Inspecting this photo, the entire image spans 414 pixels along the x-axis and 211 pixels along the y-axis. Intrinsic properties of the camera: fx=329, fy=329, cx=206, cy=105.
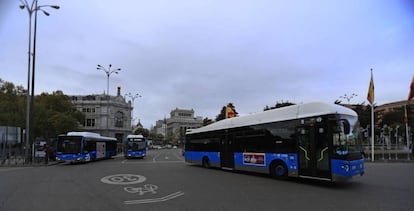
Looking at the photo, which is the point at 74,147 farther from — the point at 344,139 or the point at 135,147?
the point at 344,139

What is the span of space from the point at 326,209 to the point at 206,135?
1494 cm

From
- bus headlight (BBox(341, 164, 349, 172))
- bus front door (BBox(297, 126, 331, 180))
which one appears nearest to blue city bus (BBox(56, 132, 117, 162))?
bus front door (BBox(297, 126, 331, 180))

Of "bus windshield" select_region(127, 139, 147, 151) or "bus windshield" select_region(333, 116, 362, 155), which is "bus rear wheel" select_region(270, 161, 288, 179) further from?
"bus windshield" select_region(127, 139, 147, 151)

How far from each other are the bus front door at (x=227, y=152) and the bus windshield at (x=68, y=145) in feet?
49.0

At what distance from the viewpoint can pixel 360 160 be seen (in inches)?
556

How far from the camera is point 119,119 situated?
330 ft

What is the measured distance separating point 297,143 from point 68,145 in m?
22.1

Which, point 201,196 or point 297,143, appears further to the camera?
point 297,143

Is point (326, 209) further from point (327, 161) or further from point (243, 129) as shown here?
point (243, 129)

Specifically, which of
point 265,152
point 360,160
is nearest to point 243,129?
point 265,152

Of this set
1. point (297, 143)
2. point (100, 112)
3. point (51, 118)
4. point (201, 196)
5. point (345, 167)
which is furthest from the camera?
point (100, 112)

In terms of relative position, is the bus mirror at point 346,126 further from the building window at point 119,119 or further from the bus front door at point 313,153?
the building window at point 119,119

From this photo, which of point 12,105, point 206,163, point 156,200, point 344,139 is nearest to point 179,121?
point 12,105

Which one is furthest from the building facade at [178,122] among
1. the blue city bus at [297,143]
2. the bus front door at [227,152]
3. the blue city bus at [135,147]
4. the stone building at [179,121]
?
the blue city bus at [297,143]
